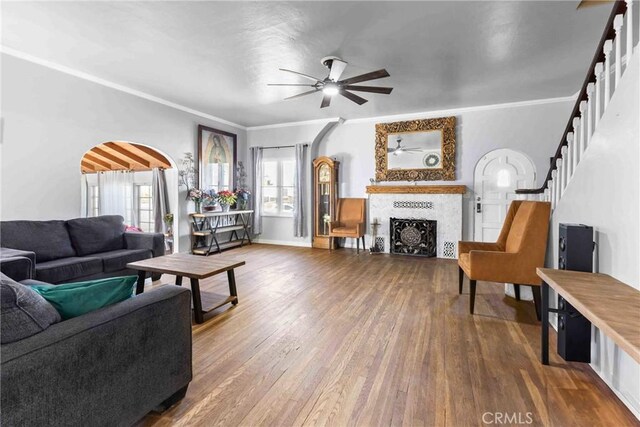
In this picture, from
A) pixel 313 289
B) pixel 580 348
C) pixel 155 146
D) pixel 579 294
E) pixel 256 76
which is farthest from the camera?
pixel 155 146

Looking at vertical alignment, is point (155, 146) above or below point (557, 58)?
below

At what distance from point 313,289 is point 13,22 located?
3982 millimetres

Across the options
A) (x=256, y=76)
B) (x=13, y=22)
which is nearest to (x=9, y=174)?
(x=13, y=22)

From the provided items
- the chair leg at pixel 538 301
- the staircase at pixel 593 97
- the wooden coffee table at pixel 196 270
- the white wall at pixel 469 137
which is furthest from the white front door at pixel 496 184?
the wooden coffee table at pixel 196 270

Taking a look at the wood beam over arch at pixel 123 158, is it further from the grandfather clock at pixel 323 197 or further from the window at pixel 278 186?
the grandfather clock at pixel 323 197

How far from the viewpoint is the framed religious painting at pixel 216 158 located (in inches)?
231

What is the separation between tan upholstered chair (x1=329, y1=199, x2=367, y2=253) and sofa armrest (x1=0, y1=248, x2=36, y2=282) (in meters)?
4.37

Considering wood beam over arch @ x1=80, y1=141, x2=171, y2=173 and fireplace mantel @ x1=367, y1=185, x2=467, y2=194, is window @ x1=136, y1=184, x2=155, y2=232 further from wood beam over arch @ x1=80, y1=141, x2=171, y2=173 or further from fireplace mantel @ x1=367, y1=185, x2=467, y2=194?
fireplace mantel @ x1=367, y1=185, x2=467, y2=194

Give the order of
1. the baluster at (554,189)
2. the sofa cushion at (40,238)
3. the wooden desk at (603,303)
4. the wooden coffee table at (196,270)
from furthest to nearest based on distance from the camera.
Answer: the sofa cushion at (40,238)
the baluster at (554,189)
the wooden coffee table at (196,270)
the wooden desk at (603,303)

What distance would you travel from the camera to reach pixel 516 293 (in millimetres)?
3322

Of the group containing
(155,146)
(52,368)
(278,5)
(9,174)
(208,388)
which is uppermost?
(278,5)

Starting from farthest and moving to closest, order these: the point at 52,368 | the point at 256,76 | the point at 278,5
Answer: the point at 256,76
the point at 278,5
the point at 52,368

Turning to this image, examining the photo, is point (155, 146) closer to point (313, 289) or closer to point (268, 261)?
point (268, 261)

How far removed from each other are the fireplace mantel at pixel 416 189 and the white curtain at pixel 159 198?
3893 millimetres
